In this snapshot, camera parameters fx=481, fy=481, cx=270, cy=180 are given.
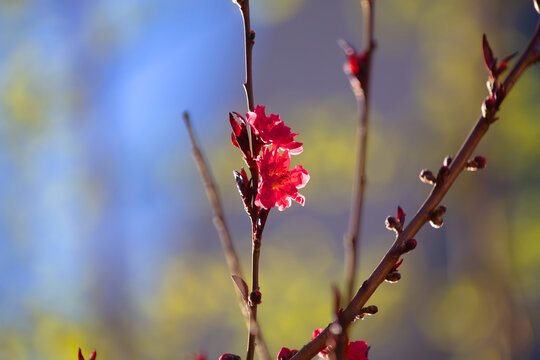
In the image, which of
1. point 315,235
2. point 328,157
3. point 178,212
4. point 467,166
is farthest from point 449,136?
point 467,166

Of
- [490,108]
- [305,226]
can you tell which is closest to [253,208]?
[490,108]

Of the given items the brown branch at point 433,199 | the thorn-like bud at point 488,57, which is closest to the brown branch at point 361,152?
the brown branch at point 433,199

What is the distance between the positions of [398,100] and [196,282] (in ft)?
15.1

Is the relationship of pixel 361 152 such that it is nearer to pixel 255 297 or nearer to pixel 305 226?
pixel 255 297

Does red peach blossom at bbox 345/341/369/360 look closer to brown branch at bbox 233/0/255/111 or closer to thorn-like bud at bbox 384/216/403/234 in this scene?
thorn-like bud at bbox 384/216/403/234

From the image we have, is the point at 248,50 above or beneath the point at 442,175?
above

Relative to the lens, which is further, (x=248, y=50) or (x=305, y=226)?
(x=305, y=226)

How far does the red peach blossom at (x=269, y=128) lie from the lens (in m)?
0.44

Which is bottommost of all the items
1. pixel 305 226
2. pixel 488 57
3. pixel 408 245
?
pixel 305 226

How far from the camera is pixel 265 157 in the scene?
0.46 meters

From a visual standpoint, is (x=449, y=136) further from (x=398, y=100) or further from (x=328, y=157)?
(x=398, y=100)

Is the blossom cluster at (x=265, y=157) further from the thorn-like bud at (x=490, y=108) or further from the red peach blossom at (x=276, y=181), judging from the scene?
the thorn-like bud at (x=490, y=108)

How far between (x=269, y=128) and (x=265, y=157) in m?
0.03

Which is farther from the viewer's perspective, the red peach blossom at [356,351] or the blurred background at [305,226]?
the blurred background at [305,226]
